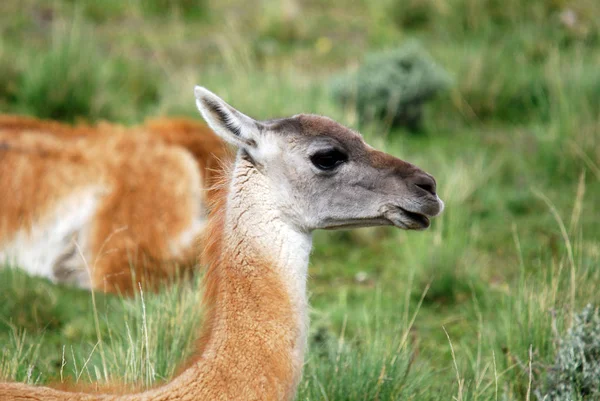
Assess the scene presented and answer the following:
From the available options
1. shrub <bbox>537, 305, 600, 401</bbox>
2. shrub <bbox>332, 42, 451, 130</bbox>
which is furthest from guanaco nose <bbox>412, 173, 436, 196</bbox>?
shrub <bbox>332, 42, 451, 130</bbox>

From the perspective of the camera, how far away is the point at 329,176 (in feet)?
12.3

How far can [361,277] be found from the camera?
6691 mm

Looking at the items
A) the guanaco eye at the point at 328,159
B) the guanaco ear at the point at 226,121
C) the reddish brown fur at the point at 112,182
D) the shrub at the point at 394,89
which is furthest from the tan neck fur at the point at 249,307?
the shrub at the point at 394,89

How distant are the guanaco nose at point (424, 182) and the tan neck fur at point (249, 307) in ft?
1.58

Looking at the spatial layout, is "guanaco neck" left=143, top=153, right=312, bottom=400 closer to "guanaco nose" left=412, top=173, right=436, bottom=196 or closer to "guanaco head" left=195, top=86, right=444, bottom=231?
"guanaco head" left=195, top=86, right=444, bottom=231

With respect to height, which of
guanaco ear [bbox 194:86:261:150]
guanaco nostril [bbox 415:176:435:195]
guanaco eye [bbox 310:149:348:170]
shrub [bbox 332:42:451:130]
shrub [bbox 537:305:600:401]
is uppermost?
shrub [bbox 332:42:451:130]

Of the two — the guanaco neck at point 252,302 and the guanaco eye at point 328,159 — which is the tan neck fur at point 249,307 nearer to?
the guanaco neck at point 252,302

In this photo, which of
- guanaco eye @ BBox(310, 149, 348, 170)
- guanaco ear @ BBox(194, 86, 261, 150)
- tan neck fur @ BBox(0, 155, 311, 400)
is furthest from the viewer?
guanaco eye @ BBox(310, 149, 348, 170)

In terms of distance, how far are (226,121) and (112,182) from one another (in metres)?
2.71

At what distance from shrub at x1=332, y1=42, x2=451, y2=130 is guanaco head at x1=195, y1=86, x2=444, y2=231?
515 centimetres

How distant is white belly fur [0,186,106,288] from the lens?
6004mm

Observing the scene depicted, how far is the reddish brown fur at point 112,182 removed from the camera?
234 inches

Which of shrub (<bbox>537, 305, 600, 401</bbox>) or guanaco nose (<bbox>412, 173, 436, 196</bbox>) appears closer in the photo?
guanaco nose (<bbox>412, 173, 436, 196</bbox>)

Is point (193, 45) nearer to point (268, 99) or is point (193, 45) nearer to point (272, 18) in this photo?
point (272, 18)
